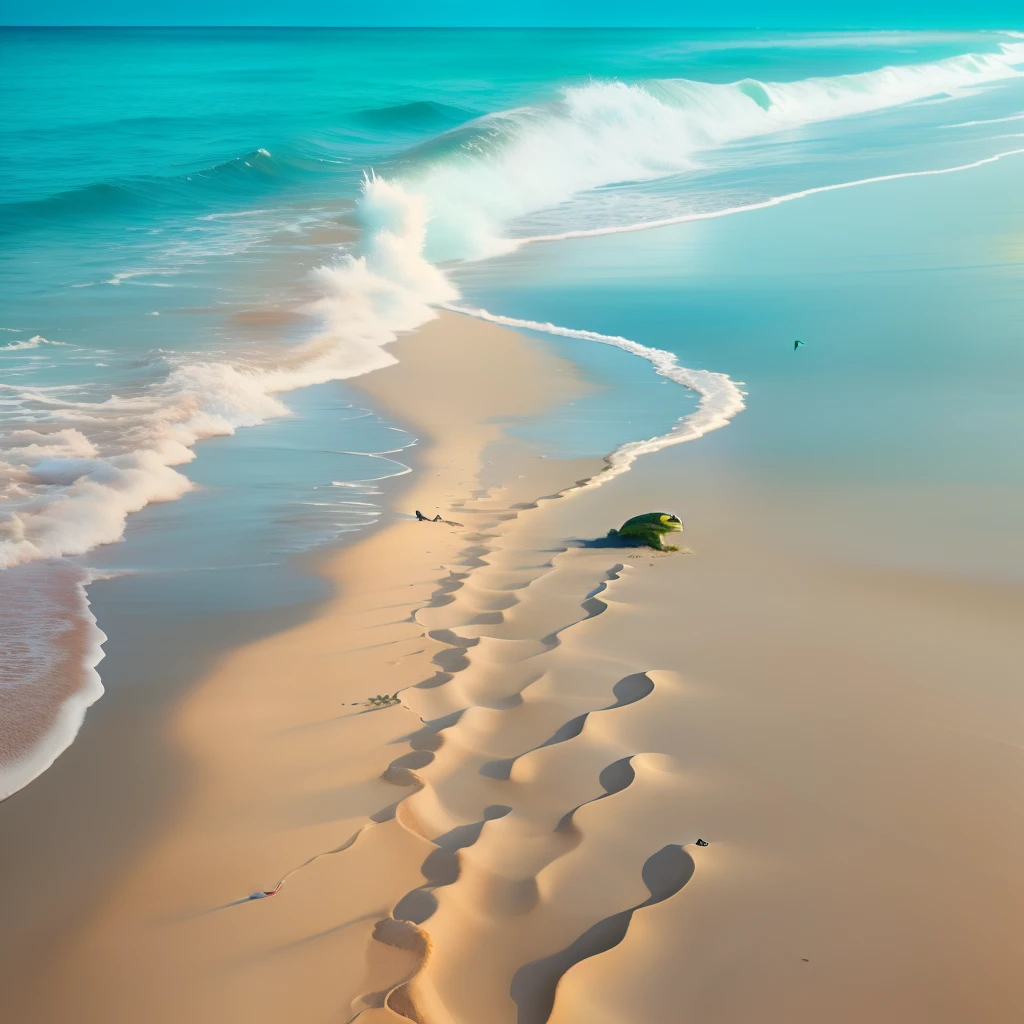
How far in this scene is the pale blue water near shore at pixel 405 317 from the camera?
5.60m

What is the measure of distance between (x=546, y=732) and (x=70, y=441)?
5.24 meters

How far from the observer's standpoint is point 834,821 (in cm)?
275

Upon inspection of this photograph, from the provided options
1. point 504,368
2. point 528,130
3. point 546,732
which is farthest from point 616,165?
point 546,732

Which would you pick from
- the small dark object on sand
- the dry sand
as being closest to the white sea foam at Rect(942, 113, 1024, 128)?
the dry sand

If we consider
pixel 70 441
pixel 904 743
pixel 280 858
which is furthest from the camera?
pixel 70 441

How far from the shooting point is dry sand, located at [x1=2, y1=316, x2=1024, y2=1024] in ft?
7.34

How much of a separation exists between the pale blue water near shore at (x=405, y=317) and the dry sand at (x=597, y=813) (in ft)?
2.68

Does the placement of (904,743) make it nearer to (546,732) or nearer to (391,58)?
(546,732)

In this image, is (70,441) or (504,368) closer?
(70,441)

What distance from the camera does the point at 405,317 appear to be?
12281mm

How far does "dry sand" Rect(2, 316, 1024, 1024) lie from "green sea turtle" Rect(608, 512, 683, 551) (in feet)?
0.81

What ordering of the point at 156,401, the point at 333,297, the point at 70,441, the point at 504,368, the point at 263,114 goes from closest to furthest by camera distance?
the point at 70,441 < the point at 156,401 < the point at 504,368 < the point at 333,297 < the point at 263,114

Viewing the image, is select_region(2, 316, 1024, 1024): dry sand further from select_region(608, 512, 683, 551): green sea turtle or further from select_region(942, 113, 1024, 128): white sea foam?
select_region(942, 113, 1024, 128): white sea foam

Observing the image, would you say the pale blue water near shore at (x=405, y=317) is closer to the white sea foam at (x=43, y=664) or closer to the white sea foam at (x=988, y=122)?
the white sea foam at (x=43, y=664)
